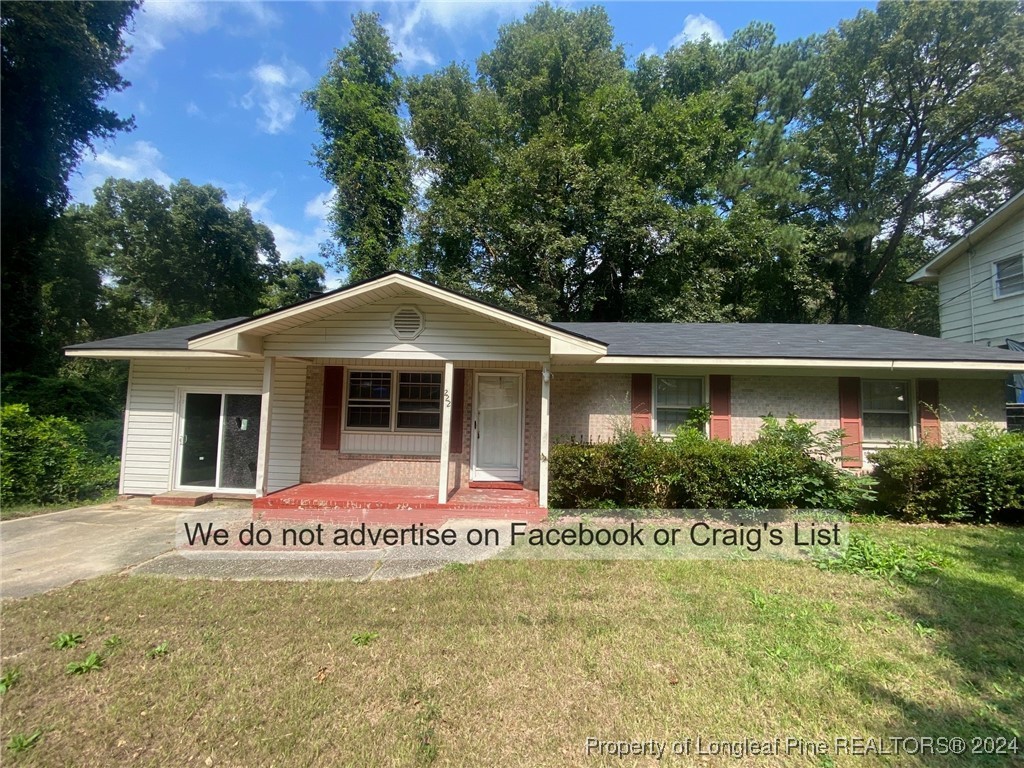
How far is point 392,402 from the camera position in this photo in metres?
9.11

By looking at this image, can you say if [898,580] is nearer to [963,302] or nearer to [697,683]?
[697,683]

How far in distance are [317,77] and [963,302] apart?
23.9 metres

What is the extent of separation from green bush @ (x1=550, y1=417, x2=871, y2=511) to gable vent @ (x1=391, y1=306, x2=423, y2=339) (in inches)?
117

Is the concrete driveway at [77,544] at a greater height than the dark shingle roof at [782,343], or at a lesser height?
lesser

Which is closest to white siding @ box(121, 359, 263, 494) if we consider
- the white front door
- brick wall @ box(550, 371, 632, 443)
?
the white front door

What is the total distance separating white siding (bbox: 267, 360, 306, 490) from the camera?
904 centimetres

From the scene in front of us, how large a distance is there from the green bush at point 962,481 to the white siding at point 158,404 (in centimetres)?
1119

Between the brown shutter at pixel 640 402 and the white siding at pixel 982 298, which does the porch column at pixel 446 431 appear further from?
the white siding at pixel 982 298

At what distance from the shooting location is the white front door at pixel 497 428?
898 cm

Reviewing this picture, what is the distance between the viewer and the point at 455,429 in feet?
28.3

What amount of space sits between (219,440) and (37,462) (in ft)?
8.87

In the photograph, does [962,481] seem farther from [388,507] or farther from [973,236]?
[973,236]

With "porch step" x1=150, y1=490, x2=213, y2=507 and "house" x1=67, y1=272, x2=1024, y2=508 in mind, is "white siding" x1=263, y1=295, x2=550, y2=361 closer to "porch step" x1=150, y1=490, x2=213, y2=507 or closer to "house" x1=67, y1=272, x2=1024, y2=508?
"house" x1=67, y1=272, x2=1024, y2=508

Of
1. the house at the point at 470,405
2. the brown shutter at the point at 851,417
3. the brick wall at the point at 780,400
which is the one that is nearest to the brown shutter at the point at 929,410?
the house at the point at 470,405
